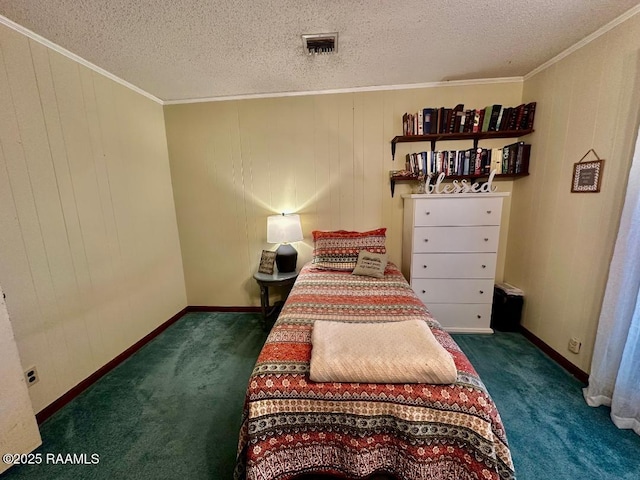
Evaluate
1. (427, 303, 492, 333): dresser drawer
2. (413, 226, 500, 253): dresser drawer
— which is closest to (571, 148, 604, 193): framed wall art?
(413, 226, 500, 253): dresser drawer

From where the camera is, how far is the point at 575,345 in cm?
187

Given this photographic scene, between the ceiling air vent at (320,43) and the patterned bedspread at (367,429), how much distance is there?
6.46 feet

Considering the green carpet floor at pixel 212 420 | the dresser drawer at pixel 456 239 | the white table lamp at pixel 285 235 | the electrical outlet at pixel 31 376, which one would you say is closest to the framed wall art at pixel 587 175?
the dresser drawer at pixel 456 239

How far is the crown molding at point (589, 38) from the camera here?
1.50 metres

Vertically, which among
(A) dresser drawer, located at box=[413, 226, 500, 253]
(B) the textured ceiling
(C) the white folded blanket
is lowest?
(C) the white folded blanket

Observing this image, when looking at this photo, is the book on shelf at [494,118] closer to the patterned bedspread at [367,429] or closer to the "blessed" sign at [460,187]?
the "blessed" sign at [460,187]

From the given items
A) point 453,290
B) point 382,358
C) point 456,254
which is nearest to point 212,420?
point 382,358

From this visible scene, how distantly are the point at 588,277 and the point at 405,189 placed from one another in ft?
5.06

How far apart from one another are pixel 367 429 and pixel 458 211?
1.93 meters

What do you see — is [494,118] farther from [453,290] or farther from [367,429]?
[367,429]

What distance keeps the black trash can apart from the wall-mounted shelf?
4.77ft

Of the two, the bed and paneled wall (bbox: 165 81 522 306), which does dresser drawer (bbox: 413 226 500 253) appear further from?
the bed

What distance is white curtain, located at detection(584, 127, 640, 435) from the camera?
53.6 inches

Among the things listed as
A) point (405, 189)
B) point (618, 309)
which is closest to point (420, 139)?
point (405, 189)
